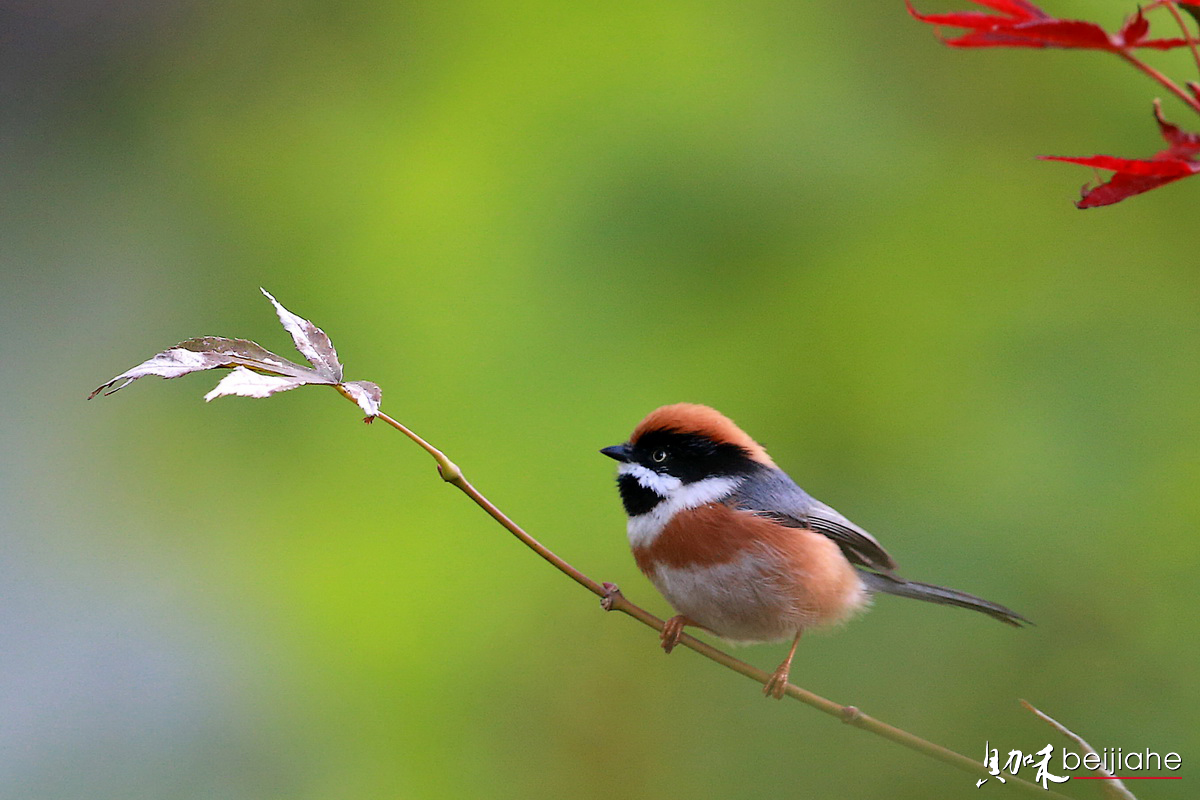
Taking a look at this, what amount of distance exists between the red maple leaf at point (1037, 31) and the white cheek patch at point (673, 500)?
1.44 metres

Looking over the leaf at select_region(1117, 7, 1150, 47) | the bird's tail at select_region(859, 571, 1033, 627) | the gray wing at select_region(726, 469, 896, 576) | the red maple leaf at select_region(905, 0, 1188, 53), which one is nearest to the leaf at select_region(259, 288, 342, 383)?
the red maple leaf at select_region(905, 0, 1188, 53)

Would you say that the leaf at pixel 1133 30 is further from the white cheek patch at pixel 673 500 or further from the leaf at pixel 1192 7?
the white cheek patch at pixel 673 500

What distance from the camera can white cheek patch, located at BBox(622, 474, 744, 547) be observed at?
2193 mm

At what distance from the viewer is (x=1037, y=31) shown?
800mm

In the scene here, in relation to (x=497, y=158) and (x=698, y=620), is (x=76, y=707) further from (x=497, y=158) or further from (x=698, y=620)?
(x=497, y=158)

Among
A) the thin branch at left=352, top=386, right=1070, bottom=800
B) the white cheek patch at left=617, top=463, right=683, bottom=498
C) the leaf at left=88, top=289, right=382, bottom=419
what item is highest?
the leaf at left=88, top=289, right=382, bottom=419

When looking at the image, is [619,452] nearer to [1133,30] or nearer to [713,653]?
[713,653]

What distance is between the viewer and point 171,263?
3.33 m

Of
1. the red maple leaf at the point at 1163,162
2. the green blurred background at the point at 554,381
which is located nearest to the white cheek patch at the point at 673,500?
the green blurred background at the point at 554,381

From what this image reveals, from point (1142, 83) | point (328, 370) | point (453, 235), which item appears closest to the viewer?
point (328, 370)

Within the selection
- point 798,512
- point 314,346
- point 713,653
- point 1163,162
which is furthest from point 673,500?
point 1163,162

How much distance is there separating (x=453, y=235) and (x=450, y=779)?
5.47 feet

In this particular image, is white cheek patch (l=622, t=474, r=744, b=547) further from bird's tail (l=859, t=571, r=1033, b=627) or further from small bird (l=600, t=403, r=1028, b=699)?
bird's tail (l=859, t=571, r=1033, b=627)

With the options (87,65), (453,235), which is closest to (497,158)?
(453,235)
